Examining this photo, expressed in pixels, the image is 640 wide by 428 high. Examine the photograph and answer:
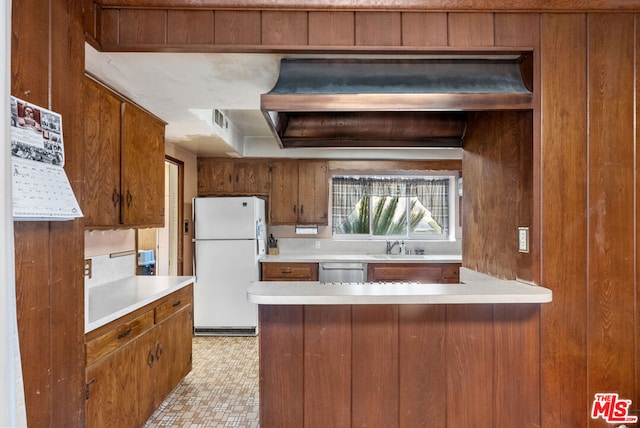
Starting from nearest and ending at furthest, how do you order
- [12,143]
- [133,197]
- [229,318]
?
1. [12,143]
2. [133,197]
3. [229,318]

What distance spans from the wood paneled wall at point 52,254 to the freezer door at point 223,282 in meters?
2.37

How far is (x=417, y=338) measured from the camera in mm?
1551

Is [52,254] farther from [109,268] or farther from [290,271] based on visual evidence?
[290,271]

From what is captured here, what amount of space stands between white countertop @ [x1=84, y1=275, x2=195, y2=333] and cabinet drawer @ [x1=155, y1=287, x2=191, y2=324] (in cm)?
7

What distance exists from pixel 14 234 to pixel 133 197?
4.29 ft

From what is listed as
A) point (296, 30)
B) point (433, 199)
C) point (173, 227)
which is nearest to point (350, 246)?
point (433, 199)

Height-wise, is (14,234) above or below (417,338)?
above

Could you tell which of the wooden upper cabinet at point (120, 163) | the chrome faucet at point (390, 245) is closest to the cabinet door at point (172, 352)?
the wooden upper cabinet at point (120, 163)

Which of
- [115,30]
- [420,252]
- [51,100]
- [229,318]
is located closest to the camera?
[51,100]

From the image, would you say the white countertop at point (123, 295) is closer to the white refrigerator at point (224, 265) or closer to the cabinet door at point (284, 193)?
the white refrigerator at point (224, 265)

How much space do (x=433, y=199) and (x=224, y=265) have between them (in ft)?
9.45

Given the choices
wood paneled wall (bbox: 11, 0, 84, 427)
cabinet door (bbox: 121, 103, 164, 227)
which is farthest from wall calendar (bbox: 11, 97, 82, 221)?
cabinet door (bbox: 121, 103, 164, 227)

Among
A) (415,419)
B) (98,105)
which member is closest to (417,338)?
(415,419)

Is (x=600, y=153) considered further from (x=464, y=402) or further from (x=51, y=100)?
(x=51, y=100)
